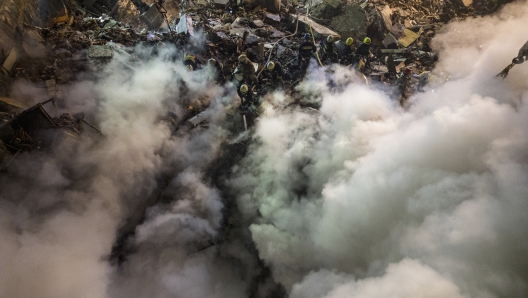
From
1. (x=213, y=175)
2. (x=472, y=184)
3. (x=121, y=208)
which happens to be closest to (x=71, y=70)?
(x=121, y=208)

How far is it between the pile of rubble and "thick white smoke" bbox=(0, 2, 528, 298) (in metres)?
0.53

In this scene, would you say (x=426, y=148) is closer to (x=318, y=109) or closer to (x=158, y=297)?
(x=318, y=109)

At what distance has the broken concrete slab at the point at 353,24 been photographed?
9.32 m

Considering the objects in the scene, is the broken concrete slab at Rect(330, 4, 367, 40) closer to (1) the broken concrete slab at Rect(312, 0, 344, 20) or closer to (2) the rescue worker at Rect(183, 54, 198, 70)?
(1) the broken concrete slab at Rect(312, 0, 344, 20)

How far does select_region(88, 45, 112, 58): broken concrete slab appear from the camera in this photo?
5.83 m

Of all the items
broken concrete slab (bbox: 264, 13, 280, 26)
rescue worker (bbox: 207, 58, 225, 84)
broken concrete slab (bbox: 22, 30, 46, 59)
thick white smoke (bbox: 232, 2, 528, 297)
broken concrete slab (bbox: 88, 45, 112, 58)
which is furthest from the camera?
broken concrete slab (bbox: 264, 13, 280, 26)

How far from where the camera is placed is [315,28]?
29.6 ft

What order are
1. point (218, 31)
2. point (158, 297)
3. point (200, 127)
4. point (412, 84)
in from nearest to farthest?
point (158, 297)
point (200, 127)
point (412, 84)
point (218, 31)

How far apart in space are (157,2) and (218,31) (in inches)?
91.6

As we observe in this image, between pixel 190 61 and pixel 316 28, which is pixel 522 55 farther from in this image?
pixel 316 28

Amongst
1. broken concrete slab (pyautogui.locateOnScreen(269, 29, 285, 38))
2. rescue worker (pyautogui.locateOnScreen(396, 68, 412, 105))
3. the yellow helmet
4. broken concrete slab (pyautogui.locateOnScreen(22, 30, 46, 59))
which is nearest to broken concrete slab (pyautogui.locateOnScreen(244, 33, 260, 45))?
broken concrete slab (pyautogui.locateOnScreen(269, 29, 285, 38))

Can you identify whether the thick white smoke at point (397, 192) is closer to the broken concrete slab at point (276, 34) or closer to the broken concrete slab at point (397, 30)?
the broken concrete slab at point (276, 34)

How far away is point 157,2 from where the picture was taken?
850 cm

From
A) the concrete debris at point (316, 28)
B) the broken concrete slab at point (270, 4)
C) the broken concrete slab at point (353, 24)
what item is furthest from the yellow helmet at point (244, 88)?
the broken concrete slab at point (270, 4)
